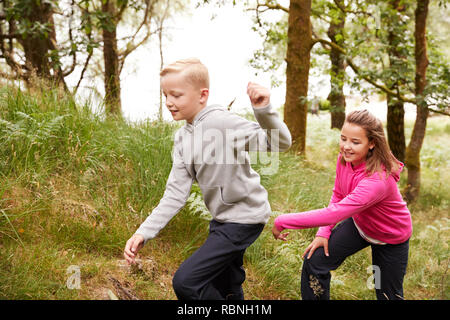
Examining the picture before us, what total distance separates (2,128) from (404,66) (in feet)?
21.8

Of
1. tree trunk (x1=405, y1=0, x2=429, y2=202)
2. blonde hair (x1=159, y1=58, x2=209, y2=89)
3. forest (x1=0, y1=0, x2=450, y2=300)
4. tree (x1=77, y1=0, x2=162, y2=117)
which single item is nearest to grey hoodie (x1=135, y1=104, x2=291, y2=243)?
blonde hair (x1=159, y1=58, x2=209, y2=89)

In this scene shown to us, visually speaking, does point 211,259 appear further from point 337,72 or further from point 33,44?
point 337,72

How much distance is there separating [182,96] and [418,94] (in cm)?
594

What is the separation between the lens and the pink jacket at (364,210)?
2479 millimetres

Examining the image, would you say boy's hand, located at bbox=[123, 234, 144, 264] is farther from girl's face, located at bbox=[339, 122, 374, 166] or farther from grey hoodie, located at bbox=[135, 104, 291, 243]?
girl's face, located at bbox=[339, 122, 374, 166]

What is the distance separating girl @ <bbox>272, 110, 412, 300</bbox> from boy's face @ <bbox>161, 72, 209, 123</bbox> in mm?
899

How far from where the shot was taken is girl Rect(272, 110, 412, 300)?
2.50m

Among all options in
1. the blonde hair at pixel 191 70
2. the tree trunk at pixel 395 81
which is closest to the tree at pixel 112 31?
the blonde hair at pixel 191 70

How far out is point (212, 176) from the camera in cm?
230

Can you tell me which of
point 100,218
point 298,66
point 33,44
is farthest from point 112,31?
point 100,218

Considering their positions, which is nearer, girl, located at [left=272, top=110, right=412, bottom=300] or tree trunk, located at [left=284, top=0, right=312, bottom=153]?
girl, located at [left=272, top=110, right=412, bottom=300]

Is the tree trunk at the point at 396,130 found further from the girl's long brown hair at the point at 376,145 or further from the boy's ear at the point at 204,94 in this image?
the boy's ear at the point at 204,94

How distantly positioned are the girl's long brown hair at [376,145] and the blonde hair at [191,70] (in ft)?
3.51
